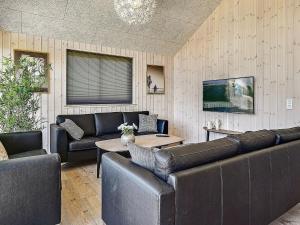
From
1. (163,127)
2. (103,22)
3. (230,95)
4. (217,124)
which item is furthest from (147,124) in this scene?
(103,22)

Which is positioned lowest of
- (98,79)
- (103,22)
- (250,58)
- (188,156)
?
(188,156)

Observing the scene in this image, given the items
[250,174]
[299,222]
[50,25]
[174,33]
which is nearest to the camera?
[250,174]

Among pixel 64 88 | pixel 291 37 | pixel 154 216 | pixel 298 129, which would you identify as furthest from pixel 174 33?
pixel 154 216

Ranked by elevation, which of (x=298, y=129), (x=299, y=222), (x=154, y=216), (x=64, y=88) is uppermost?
(x=64, y=88)

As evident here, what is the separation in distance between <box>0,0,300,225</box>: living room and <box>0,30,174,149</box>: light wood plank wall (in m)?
0.02

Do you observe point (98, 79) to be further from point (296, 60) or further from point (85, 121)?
point (296, 60)

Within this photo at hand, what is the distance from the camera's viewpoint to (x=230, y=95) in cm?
431

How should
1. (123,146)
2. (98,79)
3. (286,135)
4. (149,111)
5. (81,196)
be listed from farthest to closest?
(149,111) → (98,79) → (123,146) → (81,196) → (286,135)

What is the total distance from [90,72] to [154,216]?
403 cm

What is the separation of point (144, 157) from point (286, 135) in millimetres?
1461

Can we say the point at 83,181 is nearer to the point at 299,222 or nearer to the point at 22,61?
the point at 22,61

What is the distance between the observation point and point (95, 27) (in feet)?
14.1

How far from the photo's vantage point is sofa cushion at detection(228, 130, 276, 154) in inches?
69.0

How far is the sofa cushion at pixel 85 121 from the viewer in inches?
163
